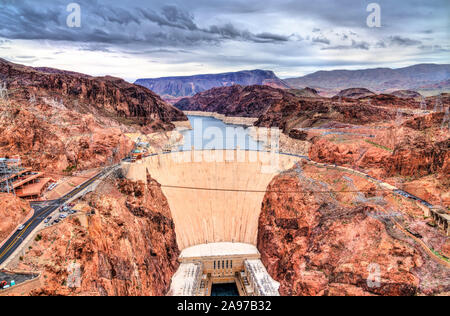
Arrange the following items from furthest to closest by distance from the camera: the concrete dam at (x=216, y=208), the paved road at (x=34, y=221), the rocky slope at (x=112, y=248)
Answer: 1. the concrete dam at (x=216, y=208)
2. the paved road at (x=34, y=221)
3. the rocky slope at (x=112, y=248)

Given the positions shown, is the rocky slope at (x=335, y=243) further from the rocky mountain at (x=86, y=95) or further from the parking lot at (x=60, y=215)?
the rocky mountain at (x=86, y=95)

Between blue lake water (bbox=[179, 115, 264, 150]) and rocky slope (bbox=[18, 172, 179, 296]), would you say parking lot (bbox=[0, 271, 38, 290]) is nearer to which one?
rocky slope (bbox=[18, 172, 179, 296])

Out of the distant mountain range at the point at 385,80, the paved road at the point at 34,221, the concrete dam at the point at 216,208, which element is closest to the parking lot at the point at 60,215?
the paved road at the point at 34,221

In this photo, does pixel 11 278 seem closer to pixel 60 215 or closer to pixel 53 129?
pixel 60 215

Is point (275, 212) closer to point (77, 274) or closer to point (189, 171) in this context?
point (189, 171)

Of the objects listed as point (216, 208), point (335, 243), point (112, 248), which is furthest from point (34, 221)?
point (335, 243)
